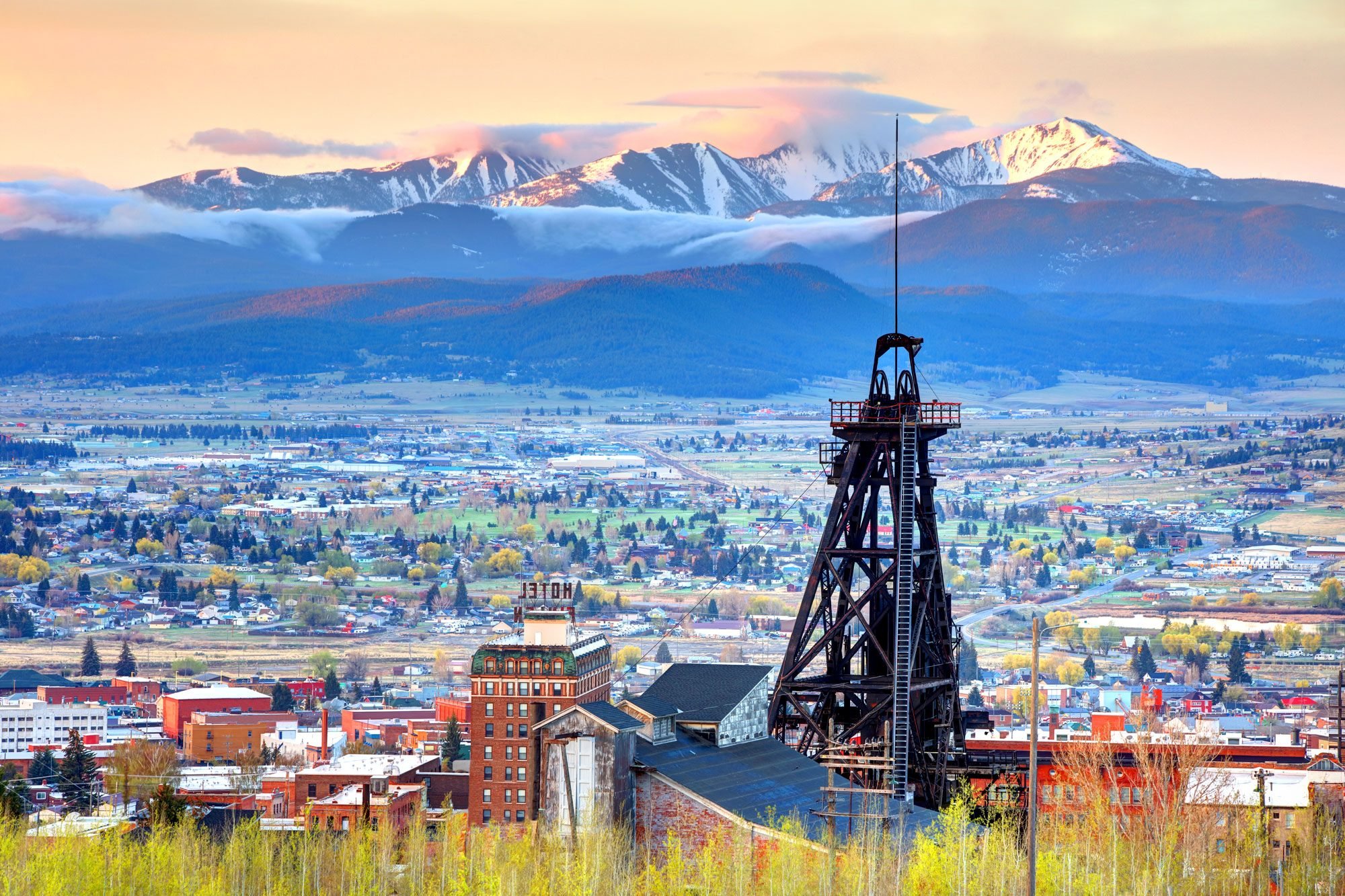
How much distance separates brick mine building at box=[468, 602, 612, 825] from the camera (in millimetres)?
104625

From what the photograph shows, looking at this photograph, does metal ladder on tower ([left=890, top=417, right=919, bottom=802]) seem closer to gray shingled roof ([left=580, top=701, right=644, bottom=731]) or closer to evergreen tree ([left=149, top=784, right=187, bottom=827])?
gray shingled roof ([left=580, top=701, right=644, bottom=731])

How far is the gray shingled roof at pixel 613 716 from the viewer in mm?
79062

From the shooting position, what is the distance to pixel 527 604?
111500 mm

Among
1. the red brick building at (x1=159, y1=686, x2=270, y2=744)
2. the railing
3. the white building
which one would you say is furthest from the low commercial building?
the railing

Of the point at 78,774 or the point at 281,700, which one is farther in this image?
the point at 281,700

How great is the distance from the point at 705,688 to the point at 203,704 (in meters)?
→ 98.7

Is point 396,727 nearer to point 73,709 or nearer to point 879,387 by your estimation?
point 73,709

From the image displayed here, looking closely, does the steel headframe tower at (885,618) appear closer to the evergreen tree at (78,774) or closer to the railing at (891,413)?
the railing at (891,413)

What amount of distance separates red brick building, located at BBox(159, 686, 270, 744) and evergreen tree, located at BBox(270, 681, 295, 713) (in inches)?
66.3

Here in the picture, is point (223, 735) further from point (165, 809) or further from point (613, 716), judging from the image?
point (613, 716)

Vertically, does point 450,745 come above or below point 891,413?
below

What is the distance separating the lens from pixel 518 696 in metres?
105

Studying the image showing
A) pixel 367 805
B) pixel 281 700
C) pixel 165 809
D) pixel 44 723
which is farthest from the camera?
pixel 281 700

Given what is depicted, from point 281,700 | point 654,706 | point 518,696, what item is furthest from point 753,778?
point 281,700
